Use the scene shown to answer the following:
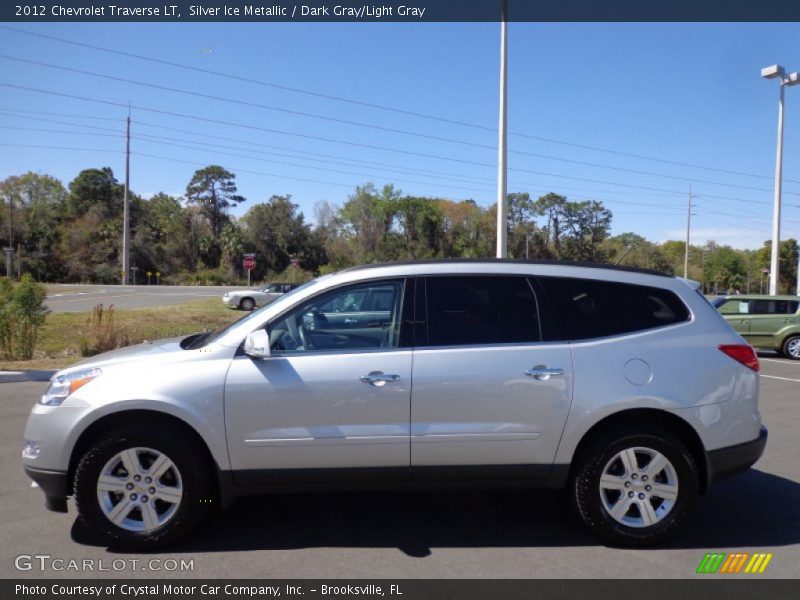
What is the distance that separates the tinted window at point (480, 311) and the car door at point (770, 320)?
14.6 m

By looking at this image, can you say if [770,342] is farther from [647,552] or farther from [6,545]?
[6,545]

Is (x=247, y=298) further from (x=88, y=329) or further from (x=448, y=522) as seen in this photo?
(x=448, y=522)

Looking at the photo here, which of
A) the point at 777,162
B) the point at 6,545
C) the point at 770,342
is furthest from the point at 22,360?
the point at 777,162

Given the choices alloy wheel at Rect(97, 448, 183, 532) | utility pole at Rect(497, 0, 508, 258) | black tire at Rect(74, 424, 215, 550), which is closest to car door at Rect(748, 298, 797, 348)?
utility pole at Rect(497, 0, 508, 258)

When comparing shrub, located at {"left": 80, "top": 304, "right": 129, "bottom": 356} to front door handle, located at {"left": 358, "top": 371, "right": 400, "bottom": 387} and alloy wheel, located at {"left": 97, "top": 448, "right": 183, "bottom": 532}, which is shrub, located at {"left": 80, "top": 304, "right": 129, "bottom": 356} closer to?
alloy wheel, located at {"left": 97, "top": 448, "right": 183, "bottom": 532}

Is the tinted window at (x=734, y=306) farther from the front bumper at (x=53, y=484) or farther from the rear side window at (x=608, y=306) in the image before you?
the front bumper at (x=53, y=484)

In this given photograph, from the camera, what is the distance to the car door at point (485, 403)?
388cm

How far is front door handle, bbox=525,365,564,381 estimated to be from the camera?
393 centimetres

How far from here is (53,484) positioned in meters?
3.84

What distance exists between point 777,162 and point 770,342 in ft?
54.8

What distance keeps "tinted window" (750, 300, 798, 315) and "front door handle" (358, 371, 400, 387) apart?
15.5 m

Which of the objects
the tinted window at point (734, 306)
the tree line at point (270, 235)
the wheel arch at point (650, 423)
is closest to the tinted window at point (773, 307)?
the tinted window at point (734, 306)

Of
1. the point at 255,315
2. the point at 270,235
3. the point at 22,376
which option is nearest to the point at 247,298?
the point at 22,376
